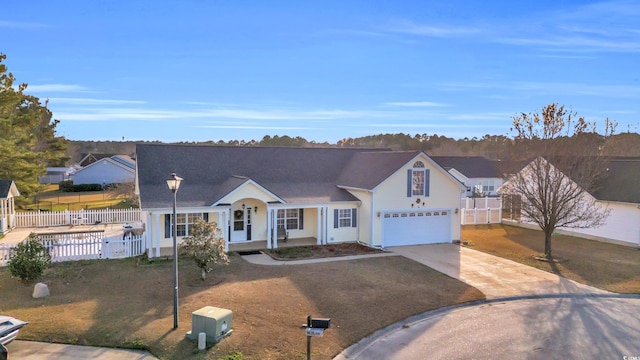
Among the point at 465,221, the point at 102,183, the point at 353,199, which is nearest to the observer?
the point at 353,199

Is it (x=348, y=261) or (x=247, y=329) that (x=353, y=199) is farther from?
(x=247, y=329)

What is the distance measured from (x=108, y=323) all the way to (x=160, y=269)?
5.43 m

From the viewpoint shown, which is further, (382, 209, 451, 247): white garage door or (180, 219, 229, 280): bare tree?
(382, 209, 451, 247): white garage door

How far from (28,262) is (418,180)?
17.4 meters

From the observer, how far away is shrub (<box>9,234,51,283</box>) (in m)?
13.1

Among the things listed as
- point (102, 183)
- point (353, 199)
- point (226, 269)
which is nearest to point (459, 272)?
point (353, 199)

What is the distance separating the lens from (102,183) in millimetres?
54188

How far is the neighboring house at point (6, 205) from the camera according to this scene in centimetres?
2295

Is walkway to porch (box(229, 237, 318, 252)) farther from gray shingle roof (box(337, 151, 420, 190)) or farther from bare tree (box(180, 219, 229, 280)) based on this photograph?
bare tree (box(180, 219, 229, 280))

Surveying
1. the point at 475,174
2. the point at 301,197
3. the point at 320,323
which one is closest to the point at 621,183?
the point at 301,197

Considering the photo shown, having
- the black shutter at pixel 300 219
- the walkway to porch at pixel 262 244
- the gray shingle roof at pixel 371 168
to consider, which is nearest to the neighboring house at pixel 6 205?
the walkway to porch at pixel 262 244

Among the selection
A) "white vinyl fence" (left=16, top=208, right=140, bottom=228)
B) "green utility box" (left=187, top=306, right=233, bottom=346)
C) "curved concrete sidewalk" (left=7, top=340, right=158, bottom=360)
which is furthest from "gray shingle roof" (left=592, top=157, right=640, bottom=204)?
"white vinyl fence" (left=16, top=208, right=140, bottom=228)

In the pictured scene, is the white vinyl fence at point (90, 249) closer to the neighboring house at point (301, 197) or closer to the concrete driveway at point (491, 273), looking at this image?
the neighboring house at point (301, 197)

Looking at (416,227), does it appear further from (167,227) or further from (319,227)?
(167,227)
